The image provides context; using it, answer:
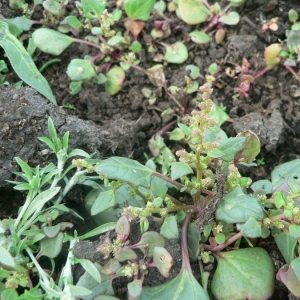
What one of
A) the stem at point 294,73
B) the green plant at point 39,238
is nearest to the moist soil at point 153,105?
the stem at point 294,73

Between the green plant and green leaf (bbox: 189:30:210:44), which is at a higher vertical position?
green leaf (bbox: 189:30:210:44)

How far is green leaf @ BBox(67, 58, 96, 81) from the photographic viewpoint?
6.26 feet

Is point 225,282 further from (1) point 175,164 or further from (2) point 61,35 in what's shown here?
(2) point 61,35

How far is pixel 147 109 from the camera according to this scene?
79.8 inches

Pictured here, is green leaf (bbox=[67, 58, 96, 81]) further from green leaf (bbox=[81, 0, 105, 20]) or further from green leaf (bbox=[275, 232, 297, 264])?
green leaf (bbox=[275, 232, 297, 264])

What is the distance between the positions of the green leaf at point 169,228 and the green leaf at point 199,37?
99 centimetres

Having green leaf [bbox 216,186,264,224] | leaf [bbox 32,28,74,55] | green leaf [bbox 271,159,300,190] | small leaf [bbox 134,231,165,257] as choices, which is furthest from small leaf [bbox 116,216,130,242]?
leaf [bbox 32,28,74,55]

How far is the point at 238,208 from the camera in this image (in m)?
1.38

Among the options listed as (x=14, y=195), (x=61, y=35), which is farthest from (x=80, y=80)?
(x=14, y=195)

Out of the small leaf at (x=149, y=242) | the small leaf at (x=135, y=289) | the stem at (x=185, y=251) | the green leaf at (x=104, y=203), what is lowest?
the stem at (x=185, y=251)

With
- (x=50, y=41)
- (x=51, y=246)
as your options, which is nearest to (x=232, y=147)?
(x=51, y=246)

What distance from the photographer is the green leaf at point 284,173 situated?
1615 mm

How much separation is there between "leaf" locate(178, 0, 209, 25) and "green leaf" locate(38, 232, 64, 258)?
116 centimetres

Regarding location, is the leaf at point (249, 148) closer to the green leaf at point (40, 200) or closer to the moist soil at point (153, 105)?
the moist soil at point (153, 105)
